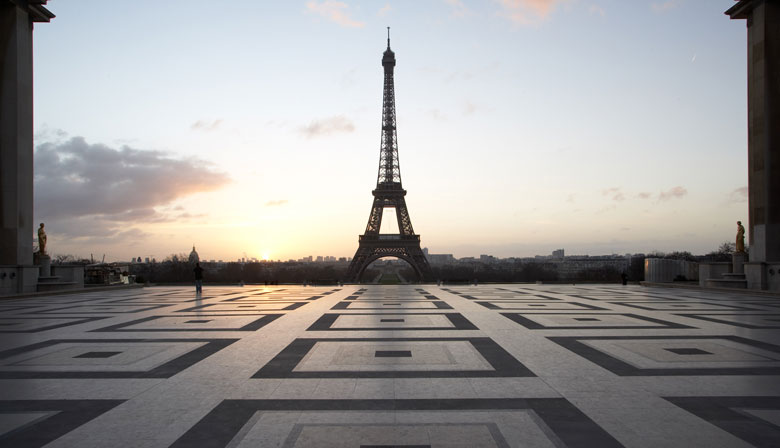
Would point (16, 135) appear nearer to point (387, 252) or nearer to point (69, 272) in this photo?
point (69, 272)

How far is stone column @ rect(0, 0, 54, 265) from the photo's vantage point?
21828 mm

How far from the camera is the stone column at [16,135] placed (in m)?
21.8

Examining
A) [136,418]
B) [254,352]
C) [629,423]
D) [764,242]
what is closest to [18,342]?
[254,352]

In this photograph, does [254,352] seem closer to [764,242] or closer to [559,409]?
[559,409]

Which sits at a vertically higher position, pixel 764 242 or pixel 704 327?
pixel 764 242

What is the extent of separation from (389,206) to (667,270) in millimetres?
35653

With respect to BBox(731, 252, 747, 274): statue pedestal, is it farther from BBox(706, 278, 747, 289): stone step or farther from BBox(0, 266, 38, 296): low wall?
BBox(0, 266, 38, 296): low wall

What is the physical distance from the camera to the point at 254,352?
24.9 feet

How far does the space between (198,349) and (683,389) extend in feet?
22.3

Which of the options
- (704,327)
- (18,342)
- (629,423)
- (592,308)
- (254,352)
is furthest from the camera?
(592,308)

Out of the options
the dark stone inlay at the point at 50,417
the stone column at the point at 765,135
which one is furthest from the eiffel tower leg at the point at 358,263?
the dark stone inlay at the point at 50,417

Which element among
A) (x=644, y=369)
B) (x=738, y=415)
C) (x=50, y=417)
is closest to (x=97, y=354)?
(x=50, y=417)

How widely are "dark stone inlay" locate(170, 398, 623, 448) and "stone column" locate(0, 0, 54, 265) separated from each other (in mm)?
22819

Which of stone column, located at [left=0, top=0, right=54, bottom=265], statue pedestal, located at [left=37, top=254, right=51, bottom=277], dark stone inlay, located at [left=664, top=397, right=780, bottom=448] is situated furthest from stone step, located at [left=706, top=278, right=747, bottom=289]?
stone column, located at [left=0, top=0, right=54, bottom=265]
